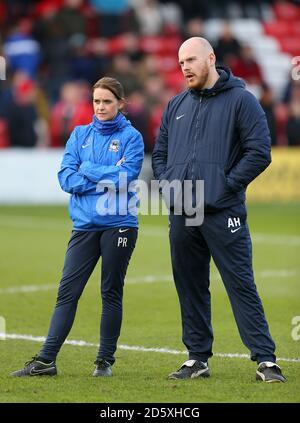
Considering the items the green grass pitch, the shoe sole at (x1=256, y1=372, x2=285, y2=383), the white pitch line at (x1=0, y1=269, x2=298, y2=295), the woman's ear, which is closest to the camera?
the green grass pitch

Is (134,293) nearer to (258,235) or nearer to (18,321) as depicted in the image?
(18,321)

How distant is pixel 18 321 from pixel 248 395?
3.72m

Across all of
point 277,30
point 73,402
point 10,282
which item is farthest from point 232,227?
point 277,30

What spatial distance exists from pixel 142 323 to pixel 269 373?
2.91 metres

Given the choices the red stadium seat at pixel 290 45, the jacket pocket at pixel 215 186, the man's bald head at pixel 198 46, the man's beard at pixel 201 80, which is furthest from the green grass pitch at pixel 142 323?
the red stadium seat at pixel 290 45

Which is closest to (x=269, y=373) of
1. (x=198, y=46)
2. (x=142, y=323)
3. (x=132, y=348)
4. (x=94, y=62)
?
(x=132, y=348)

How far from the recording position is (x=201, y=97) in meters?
8.11

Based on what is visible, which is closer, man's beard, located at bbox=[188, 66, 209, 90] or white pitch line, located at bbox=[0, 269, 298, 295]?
man's beard, located at bbox=[188, 66, 209, 90]

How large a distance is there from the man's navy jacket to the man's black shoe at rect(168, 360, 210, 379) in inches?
45.4

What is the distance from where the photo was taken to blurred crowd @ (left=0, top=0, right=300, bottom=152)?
23.8 metres

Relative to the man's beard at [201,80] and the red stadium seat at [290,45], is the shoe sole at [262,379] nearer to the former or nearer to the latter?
the man's beard at [201,80]

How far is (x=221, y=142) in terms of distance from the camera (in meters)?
7.96

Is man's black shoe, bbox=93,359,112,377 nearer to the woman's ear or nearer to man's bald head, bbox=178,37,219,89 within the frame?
the woman's ear

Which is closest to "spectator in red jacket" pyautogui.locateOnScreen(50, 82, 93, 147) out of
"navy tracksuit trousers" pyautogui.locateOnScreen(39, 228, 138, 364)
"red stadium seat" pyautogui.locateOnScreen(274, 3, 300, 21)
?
"red stadium seat" pyautogui.locateOnScreen(274, 3, 300, 21)
